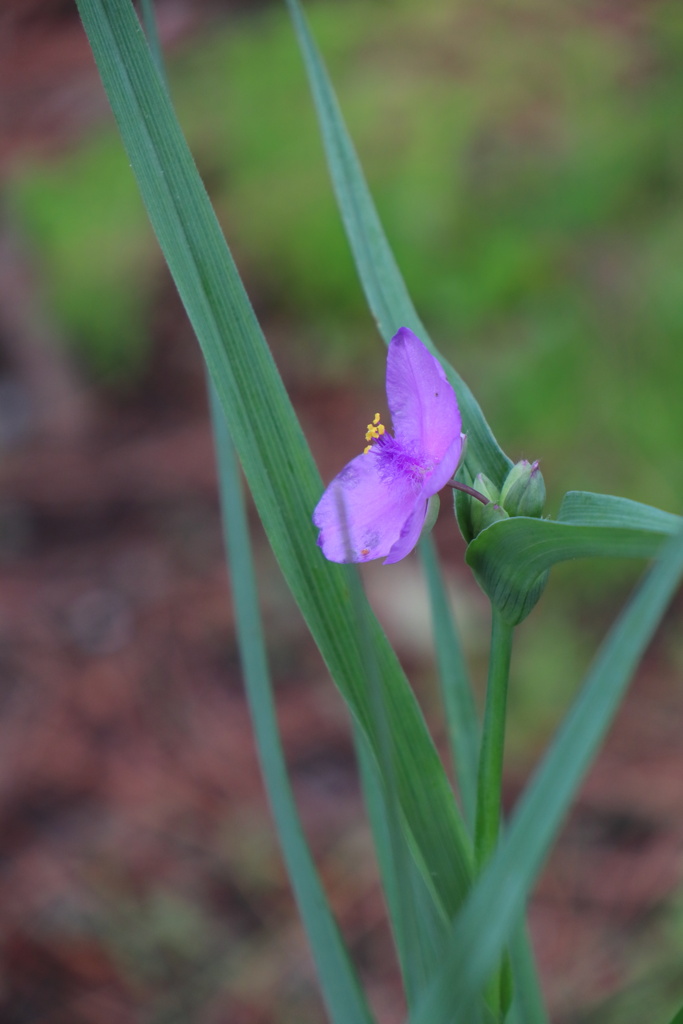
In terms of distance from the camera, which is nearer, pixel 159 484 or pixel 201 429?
pixel 159 484

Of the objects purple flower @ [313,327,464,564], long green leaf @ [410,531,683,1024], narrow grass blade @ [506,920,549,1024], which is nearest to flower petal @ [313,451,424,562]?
purple flower @ [313,327,464,564]

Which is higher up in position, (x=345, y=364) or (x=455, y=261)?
(x=455, y=261)

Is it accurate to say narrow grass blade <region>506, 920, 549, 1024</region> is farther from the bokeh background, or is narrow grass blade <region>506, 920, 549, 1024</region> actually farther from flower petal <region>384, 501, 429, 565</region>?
the bokeh background

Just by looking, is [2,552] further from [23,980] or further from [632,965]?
[632,965]

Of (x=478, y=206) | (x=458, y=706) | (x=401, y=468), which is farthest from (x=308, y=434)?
(x=401, y=468)

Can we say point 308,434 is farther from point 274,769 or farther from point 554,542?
point 554,542

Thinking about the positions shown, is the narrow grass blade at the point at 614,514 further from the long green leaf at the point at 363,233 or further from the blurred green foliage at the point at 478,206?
the blurred green foliage at the point at 478,206

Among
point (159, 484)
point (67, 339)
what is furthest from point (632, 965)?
point (67, 339)

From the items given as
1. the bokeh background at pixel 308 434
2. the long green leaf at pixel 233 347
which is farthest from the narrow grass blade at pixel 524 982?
the bokeh background at pixel 308 434
